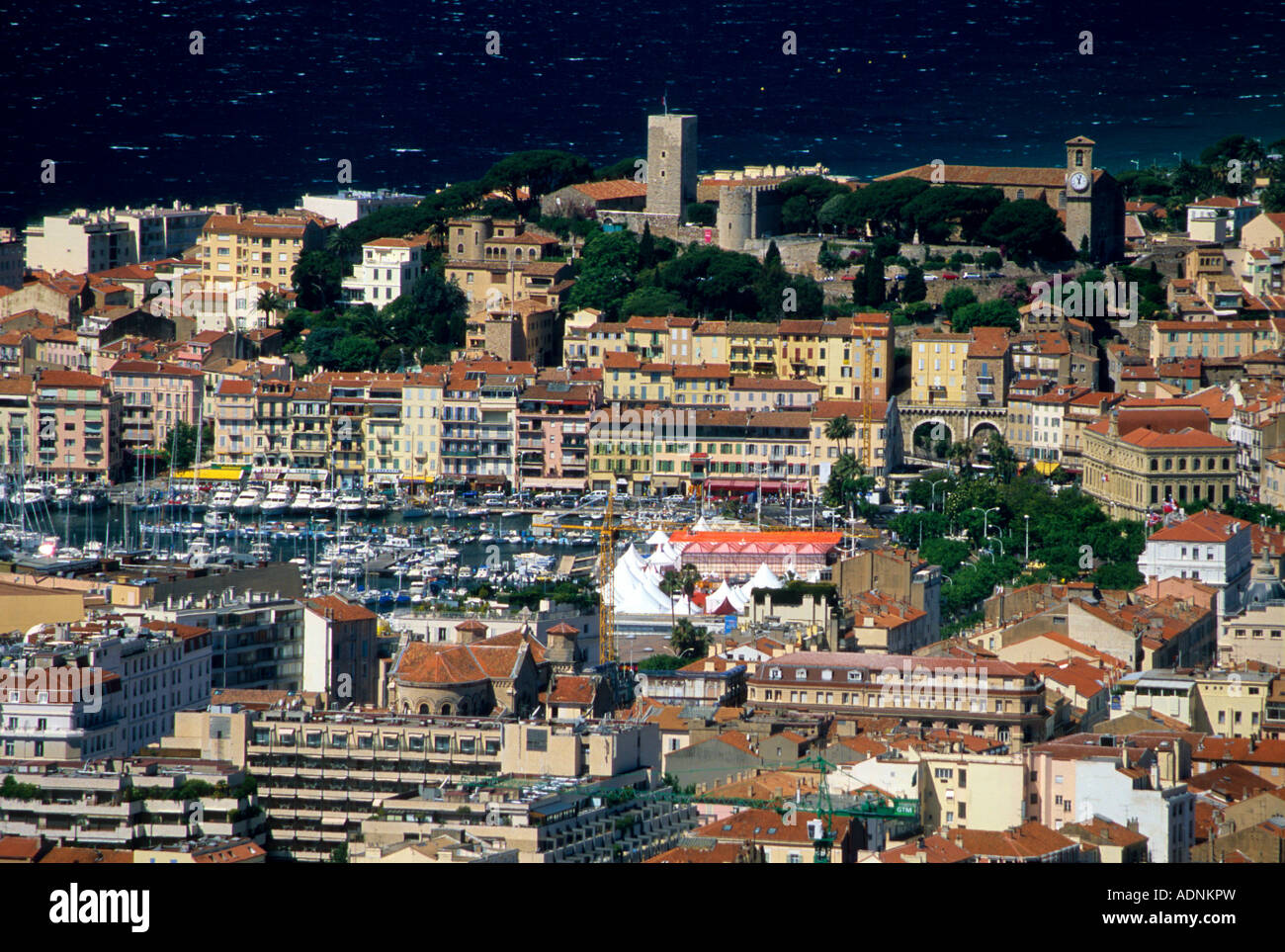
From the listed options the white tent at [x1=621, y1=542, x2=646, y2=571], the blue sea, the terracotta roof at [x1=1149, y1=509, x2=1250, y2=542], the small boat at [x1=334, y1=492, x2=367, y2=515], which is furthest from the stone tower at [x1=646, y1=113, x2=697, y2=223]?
the blue sea

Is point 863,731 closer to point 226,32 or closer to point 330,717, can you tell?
point 330,717

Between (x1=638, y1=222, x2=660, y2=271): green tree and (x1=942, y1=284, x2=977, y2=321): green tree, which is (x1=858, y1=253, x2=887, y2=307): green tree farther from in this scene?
(x1=638, y1=222, x2=660, y2=271): green tree

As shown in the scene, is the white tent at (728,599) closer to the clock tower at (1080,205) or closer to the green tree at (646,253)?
the green tree at (646,253)

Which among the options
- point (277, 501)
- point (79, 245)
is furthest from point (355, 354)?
point (79, 245)

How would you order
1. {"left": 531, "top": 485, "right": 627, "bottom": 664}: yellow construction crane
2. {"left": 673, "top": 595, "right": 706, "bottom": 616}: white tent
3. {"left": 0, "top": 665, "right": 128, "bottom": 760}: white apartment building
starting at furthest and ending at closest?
{"left": 673, "top": 595, "right": 706, "bottom": 616}: white tent, {"left": 531, "top": 485, "right": 627, "bottom": 664}: yellow construction crane, {"left": 0, "top": 665, "right": 128, "bottom": 760}: white apartment building
